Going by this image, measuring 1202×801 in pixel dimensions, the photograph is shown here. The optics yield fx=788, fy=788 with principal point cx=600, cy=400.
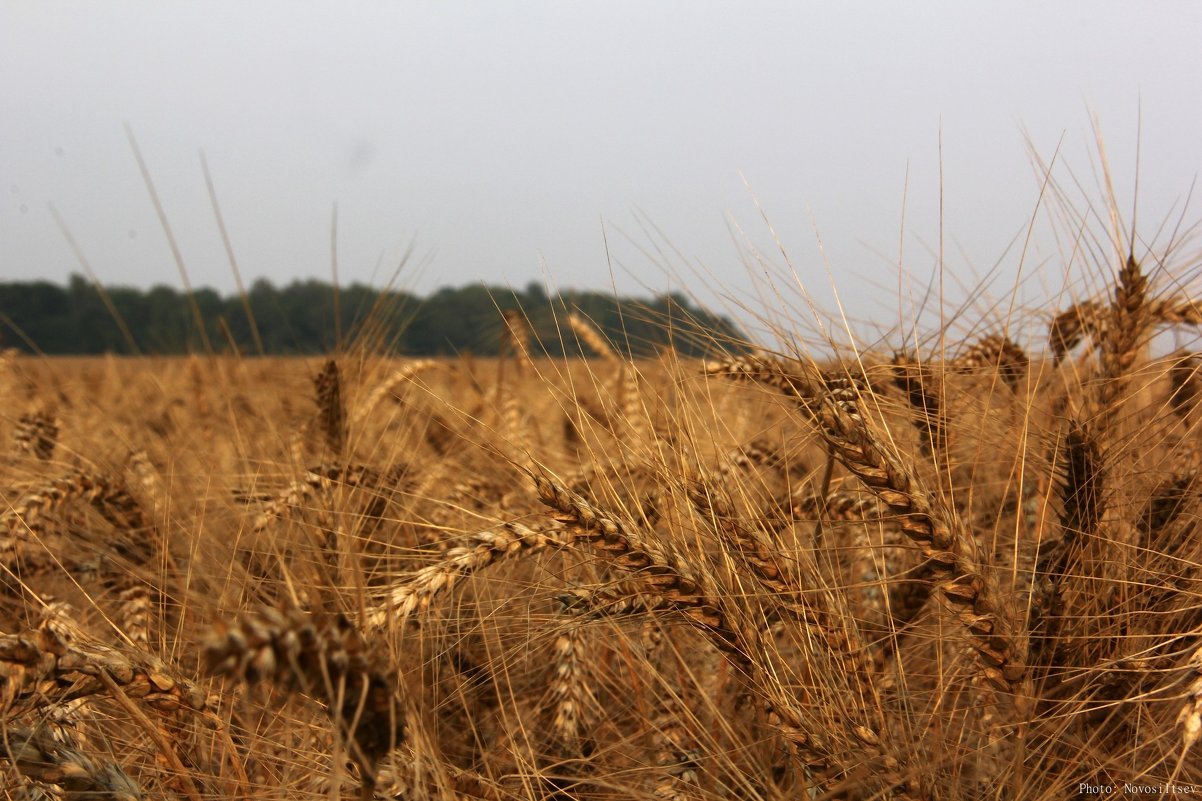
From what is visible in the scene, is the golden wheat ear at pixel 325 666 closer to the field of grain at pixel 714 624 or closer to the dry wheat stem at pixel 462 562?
the field of grain at pixel 714 624

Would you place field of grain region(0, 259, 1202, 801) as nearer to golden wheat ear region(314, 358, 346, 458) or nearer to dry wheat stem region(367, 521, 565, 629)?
dry wheat stem region(367, 521, 565, 629)

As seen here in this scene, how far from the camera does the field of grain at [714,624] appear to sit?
3.18 feet

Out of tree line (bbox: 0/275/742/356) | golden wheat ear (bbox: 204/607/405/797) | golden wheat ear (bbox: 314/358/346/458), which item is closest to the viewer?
golden wheat ear (bbox: 204/607/405/797)

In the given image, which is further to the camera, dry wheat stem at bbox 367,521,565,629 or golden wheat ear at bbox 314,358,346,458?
golden wheat ear at bbox 314,358,346,458

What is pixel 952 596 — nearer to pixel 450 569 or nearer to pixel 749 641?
pixel 749 641

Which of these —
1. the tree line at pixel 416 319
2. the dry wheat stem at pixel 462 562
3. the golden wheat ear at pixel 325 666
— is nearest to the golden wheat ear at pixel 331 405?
the tree line at pixel 416 319

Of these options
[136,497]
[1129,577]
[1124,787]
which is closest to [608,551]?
[1124,787]

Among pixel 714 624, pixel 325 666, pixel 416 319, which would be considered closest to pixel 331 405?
pixel 416 319

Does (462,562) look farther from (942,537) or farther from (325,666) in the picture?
(942,537)

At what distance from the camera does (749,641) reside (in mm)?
1039

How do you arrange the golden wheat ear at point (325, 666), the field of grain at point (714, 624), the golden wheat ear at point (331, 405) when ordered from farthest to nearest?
the golden wheat ear at point (331, 405) < the field of grain at point (714, 624) < the golden wheat ear at point (325, 666)

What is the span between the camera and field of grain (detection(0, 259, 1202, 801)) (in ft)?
3.18

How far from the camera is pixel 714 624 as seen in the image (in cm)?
108

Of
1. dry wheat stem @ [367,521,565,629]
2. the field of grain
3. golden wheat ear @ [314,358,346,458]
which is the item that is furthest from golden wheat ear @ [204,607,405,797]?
golden wheat ear @ [314,358,346,458]
